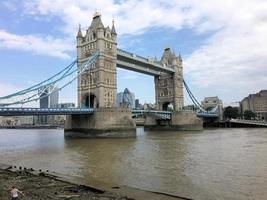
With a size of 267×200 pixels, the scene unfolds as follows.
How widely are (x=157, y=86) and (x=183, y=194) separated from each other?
69811 mm

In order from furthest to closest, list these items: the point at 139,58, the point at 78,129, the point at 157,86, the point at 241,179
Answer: the point at 157,86
the point at 139,58
the point at 78,129
the point at 241,179

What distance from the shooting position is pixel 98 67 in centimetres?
5422

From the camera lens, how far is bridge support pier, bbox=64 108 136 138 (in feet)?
159

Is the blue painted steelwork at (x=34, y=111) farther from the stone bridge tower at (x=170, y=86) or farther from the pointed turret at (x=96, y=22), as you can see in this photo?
the stone bridge tower at (x=170, y=86)

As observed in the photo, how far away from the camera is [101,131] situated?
158ft

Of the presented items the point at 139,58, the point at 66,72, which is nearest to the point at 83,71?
the point at 66,72

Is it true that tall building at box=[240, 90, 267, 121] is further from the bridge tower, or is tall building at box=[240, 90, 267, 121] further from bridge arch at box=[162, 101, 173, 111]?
the bridge tower

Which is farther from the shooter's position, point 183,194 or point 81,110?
point 81,110

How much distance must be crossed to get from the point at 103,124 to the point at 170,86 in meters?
35.1

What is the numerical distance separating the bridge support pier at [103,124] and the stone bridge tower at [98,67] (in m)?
4.05

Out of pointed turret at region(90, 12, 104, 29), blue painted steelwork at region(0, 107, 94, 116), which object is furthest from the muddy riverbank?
pointed turret at region(90, 12, 104, 29)

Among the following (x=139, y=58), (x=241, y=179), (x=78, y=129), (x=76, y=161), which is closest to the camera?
(x=241, y=179)

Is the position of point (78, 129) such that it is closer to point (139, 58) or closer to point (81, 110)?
point (81, 110)

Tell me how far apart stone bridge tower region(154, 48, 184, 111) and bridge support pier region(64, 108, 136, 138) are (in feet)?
96.8
